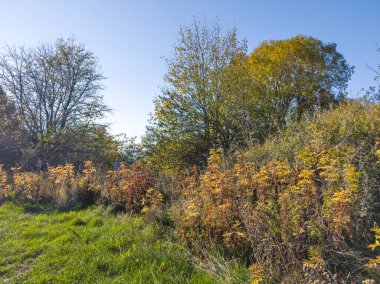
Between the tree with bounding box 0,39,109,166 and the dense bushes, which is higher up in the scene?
the tree with bounding box 0,39,109,166

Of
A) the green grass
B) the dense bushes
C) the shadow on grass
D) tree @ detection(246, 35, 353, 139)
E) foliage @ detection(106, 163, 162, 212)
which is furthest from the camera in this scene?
tree @ detection(246, 35, 353, 139)

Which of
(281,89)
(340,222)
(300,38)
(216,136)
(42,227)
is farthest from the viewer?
(300,38)

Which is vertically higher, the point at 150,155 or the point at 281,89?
the point at 281,89

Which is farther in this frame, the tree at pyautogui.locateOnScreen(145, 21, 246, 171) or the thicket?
the tree at pyautogui.locateOnScreen(145, 21, 246, 171)

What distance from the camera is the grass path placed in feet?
11.2

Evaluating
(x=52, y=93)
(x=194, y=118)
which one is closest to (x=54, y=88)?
(x=52, y=93)

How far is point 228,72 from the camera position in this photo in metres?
10.2

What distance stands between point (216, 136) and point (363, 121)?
5.83 meters

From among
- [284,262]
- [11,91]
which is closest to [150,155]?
[284,262]

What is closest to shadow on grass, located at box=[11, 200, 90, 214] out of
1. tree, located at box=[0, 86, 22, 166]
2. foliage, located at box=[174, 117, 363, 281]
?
foliage, located at box=[174, 117, 363, 281]

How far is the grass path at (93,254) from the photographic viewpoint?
343cm

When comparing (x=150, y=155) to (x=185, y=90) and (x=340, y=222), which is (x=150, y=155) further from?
(x=340, y=222)

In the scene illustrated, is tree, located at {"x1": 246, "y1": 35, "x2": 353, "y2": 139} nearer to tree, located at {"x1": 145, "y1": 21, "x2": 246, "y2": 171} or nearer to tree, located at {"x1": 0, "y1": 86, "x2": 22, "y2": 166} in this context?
tree, located at {"x1": 145, "y1": 21, "x2": 246, "y2": 171}

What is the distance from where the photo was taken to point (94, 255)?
3994 mm
